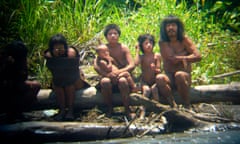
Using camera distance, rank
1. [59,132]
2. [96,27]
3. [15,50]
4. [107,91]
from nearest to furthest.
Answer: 1. [59,132]
2. [15,50]
3. [107,91]
4. [96,27]

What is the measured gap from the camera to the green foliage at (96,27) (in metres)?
6.89

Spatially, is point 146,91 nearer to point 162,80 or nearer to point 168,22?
point 162,80

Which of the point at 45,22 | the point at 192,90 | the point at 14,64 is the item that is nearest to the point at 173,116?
the point at 192,90

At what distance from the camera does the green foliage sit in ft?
22.6

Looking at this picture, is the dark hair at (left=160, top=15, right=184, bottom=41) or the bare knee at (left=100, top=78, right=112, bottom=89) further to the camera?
the dark hair at (left=160, top=15, right=184, bottom=41)

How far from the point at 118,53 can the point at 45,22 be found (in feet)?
8.28

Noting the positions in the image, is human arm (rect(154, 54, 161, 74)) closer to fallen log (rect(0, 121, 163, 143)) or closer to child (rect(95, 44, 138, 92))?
child (rect(95, 44, 138, 92))

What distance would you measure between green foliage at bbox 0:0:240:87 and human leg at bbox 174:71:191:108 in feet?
Result: 4.43

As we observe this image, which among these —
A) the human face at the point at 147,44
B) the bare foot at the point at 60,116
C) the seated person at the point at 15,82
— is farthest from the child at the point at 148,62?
the seated person at the point at 15,82

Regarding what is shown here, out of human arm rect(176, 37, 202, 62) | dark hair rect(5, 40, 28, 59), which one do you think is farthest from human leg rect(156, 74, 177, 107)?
dark hair rect(5, 40, 28, 59)

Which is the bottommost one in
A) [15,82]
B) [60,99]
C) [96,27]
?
[60,99]

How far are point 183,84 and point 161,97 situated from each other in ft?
1.31

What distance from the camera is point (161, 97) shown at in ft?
16.9

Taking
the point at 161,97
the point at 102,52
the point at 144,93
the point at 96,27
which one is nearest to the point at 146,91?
the point at 144,93
